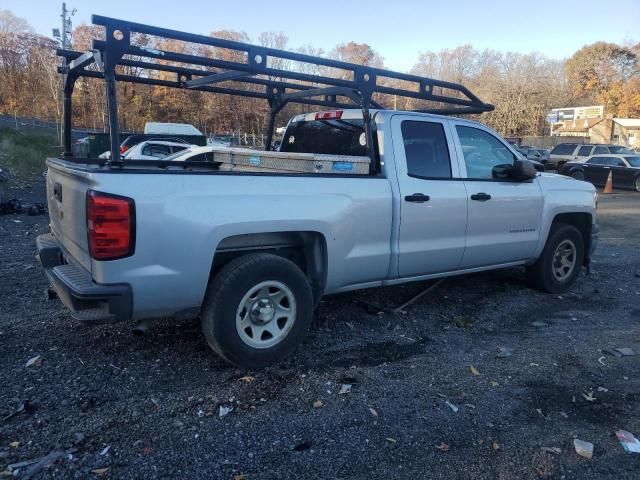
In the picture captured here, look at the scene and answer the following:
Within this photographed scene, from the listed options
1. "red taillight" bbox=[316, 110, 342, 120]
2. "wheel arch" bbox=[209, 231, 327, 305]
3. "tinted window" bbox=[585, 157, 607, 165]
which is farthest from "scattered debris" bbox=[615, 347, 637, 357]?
"tinted window" bbox=[585, 157, 607, 165]

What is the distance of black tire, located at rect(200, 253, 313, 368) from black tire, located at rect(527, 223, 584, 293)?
11.0 feet

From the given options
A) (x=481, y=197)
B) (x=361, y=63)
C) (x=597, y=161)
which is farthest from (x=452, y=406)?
(x=361, y=63)

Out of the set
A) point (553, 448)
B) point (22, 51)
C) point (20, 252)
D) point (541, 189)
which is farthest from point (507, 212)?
point (22, 51)

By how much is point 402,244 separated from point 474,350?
1.07 m

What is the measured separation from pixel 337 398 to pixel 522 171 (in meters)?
3.10

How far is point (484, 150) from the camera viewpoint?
A: 5.30 m

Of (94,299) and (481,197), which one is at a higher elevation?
(481,197)

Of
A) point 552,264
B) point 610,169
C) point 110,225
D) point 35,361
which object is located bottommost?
point 35,361

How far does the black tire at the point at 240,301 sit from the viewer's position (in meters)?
3.49

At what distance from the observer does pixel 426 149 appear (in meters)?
4.76

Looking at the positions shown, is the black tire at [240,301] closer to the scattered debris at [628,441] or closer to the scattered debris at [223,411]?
the scattered debris at [223,411]

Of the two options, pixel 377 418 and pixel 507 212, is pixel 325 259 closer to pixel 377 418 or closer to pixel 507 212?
pixel 377 418

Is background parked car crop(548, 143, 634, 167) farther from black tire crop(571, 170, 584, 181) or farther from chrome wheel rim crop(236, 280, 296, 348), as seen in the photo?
chrome wheel rim crop(236, 280, 296, 348)

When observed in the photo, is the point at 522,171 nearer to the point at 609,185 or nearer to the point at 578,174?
the point at 609,185
